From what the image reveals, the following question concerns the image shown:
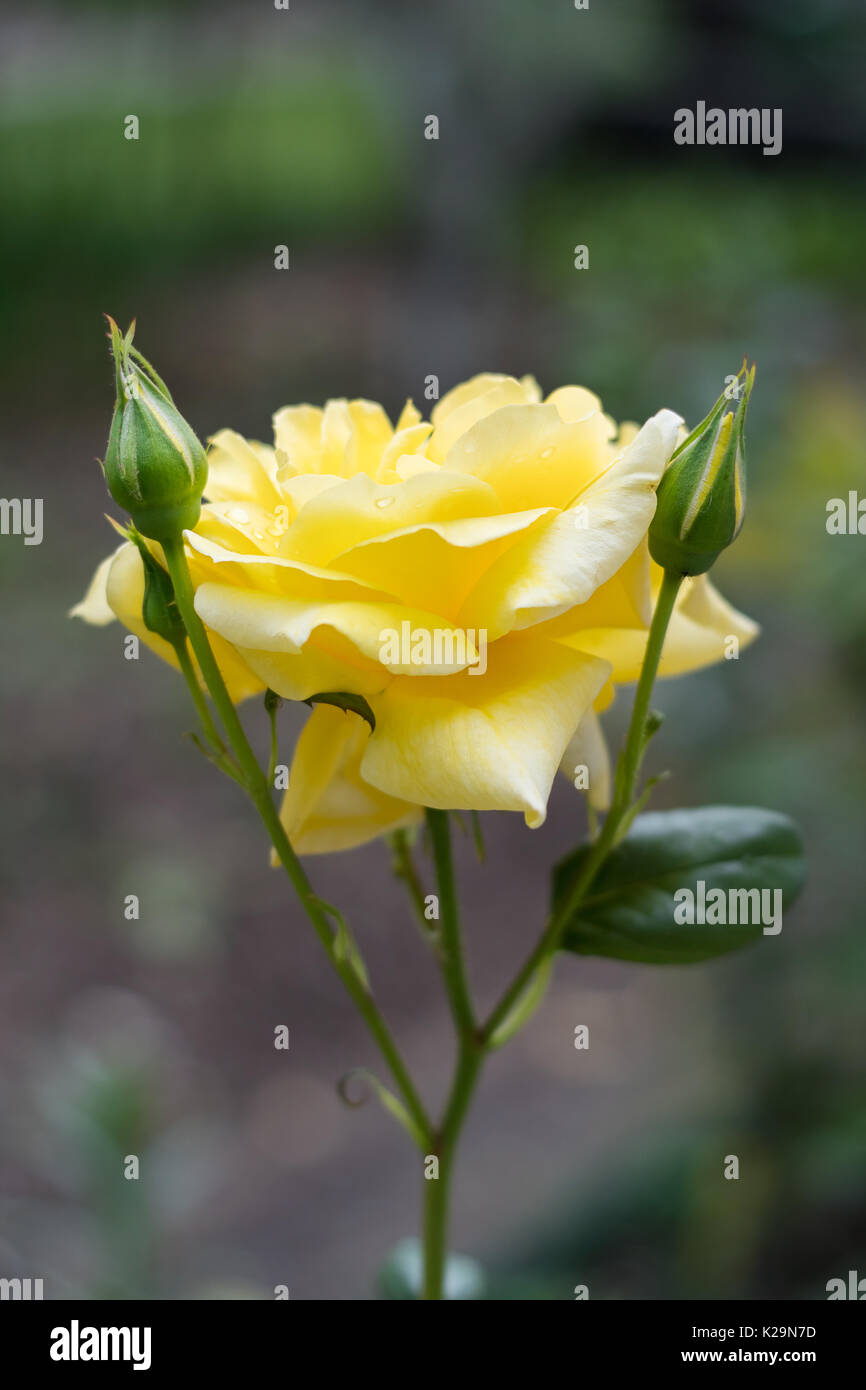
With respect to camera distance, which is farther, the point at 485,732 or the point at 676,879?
the point at 676,879

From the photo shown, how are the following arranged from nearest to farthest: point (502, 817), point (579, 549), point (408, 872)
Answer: point (579, 549) < point (408, 872) < point (502, 817)

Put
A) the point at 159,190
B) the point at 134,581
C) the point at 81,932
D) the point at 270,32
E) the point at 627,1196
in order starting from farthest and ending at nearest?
1. the point at 270,32
2. the point at 159,190
3. the point at 81,932
4. the point at 627,1196
5. the point at 134,581

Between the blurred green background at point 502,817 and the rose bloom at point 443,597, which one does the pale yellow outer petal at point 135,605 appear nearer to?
the rose bloom at point 443,597

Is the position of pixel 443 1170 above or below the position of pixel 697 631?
below

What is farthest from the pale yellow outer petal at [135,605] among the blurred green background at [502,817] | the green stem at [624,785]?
the blurred green background at [502,817]

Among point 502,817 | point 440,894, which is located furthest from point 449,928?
point 502,817

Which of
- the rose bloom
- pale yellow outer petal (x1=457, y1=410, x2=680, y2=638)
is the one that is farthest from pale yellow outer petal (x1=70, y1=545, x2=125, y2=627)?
pale yellow outer petal (x1=457, y1=410, x2=680, y2=638)

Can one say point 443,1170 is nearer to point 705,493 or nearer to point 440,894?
point 440,894
